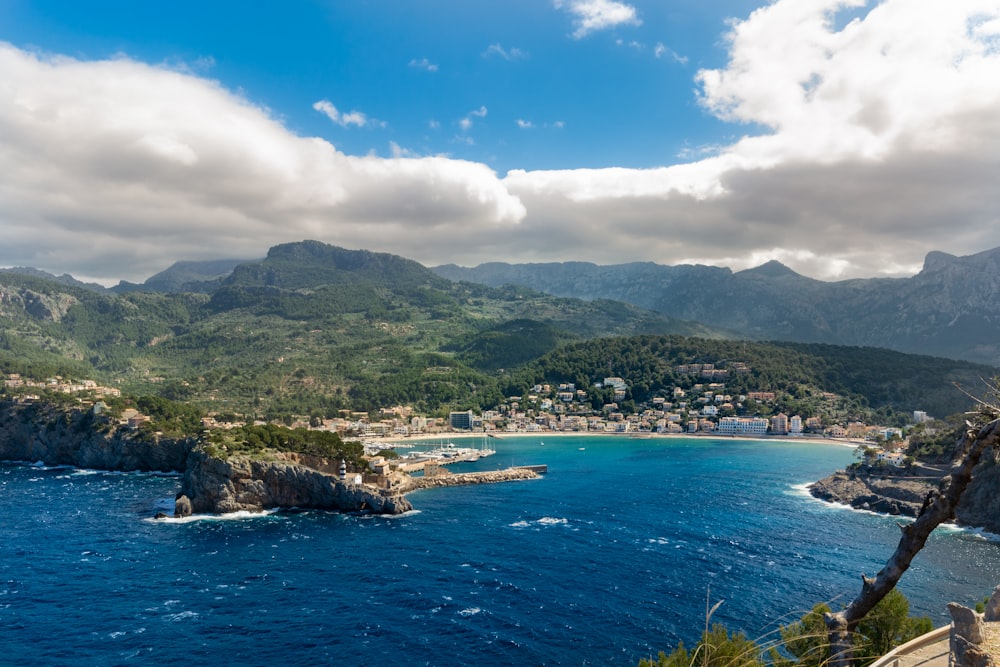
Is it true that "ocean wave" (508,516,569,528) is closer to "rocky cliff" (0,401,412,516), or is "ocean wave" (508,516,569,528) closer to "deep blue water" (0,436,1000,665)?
"deep blue water" (0,436,1000,665)

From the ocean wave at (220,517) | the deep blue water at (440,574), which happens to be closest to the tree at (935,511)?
the deep blue water at (440,574)

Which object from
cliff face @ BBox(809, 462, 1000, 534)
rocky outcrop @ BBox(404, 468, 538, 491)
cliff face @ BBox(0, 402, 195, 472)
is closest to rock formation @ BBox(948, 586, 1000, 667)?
cliff face @ BBox(809, 462, 1000, 534)

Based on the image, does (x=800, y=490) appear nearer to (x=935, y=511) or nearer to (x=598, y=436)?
(x=598, y=436)

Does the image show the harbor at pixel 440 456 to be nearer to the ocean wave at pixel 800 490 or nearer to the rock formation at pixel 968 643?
the ocean wave at pixel 800 490

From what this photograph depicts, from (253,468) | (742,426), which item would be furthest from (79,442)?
(742,426)

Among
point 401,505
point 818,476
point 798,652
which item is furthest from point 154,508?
point 818,476
